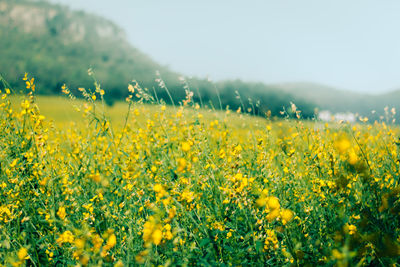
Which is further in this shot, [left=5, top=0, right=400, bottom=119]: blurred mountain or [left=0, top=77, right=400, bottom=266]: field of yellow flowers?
[left=5, top=0, right=400, bottom=119]: blurred mountain

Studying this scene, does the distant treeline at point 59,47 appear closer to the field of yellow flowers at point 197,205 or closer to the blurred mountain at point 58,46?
the blurred mountain at point 58,46

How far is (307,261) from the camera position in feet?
5.27

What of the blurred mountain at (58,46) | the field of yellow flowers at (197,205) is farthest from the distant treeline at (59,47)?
the field of yellow flowers at (197,205)

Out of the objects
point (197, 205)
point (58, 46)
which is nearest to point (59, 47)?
point (58, 46)

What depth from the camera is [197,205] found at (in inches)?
79.0

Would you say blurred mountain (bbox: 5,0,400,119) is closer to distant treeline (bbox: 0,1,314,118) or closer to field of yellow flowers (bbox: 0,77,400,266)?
distant treeline (bbox: 0,1,314,118)

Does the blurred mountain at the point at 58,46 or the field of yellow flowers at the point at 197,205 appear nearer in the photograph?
the field of yellow flowers at the point at 197,205

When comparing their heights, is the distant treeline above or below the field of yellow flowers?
above

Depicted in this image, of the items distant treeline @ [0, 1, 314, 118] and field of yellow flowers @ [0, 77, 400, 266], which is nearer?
field of yellow flowers @ [0, 77, 400, 266]

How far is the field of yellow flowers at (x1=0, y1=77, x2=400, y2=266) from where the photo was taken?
1.52 metres

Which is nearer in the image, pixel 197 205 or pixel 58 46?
pixel 197 205

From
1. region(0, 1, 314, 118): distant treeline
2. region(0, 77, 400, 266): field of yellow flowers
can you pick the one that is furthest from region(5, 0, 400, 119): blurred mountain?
region(0, 77, 400, 266): field of yellow flowers

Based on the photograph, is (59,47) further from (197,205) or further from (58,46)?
(197,205)

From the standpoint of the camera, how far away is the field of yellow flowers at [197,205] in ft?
5.00
